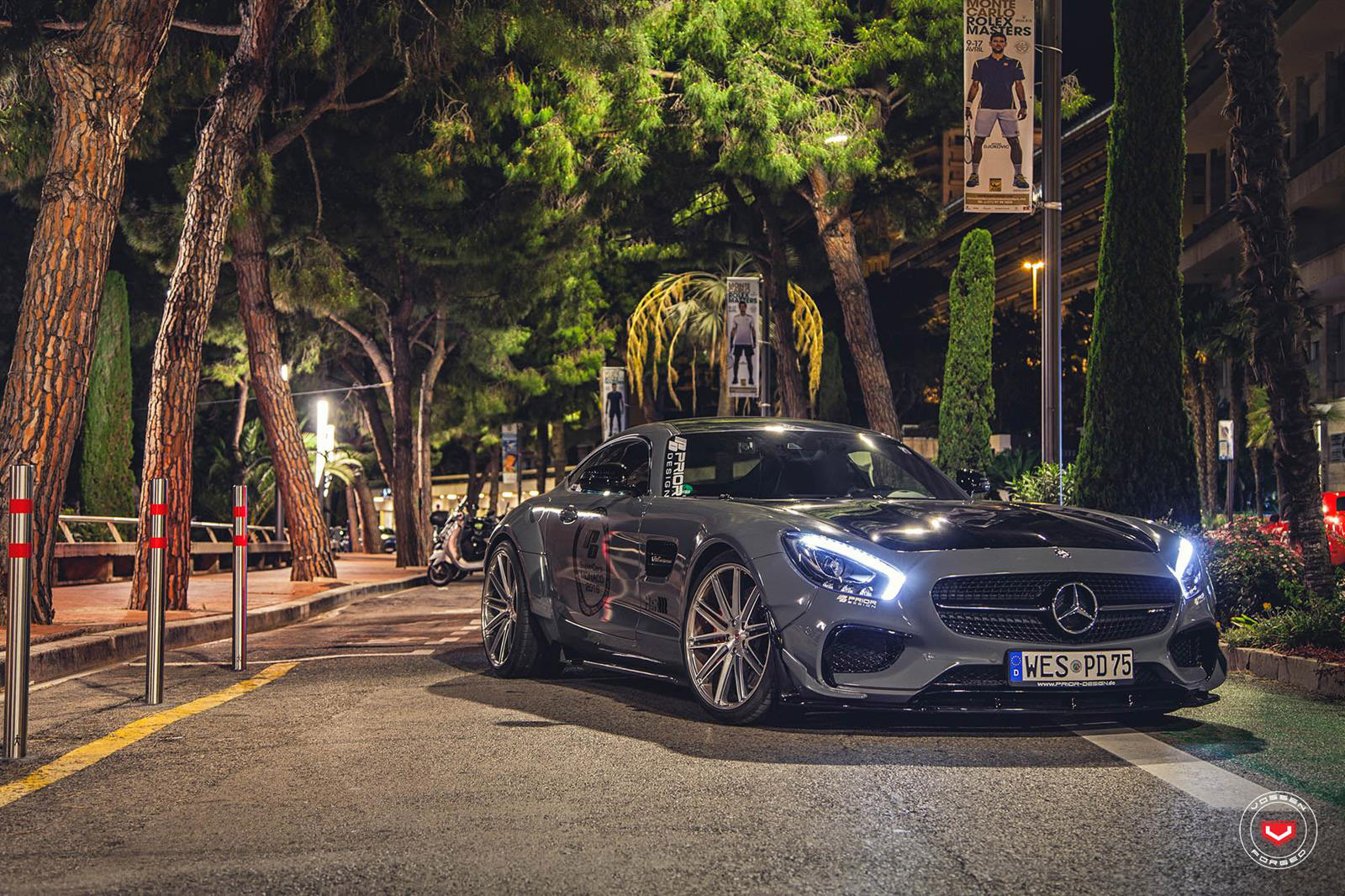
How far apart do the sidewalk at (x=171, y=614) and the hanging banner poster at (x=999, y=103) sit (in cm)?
895

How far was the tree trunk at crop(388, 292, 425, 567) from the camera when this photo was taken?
118 feet

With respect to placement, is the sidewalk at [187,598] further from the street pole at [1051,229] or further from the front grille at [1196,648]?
the street pole at [1051,229]

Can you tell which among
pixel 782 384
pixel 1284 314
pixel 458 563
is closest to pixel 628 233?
pixel 782 384

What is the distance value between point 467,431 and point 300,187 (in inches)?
1239

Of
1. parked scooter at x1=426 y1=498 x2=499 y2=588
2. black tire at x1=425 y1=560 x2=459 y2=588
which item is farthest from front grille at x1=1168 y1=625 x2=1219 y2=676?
black tire at x1=425 y1=560 x2=459 y2=588

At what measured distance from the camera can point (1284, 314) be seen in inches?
428

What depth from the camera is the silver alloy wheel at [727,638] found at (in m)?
6.59

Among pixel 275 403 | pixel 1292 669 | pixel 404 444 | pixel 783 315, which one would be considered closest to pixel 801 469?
pixel 1292 669

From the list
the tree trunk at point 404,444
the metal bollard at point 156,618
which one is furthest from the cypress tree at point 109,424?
the metal bollard at point 156,618

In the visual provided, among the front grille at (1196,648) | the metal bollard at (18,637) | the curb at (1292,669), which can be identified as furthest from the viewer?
the curb at (1292,669)

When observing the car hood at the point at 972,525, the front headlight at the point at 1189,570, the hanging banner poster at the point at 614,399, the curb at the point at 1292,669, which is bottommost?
the curb at the point at 1292,669

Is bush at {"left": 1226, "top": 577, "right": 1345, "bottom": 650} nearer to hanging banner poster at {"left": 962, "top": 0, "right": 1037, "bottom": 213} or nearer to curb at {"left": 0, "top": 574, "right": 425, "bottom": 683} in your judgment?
curb at {"left": 0, "top": 574, "right": 425, "bottom": 683}

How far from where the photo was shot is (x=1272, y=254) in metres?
10.9

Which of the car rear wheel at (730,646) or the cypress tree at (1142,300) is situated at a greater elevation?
the cypress tree at (1142,300)
